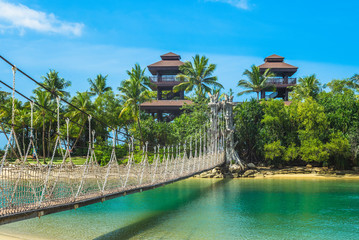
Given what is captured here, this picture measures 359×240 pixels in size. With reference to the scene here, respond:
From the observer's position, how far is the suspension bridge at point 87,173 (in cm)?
442

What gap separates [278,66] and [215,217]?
18684 mm

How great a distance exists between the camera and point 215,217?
313 inches

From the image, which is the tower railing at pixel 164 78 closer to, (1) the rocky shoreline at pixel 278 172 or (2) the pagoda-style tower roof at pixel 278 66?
(2) the pagoda-style tower roof at pixel 278 66

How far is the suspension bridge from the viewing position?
4422mm

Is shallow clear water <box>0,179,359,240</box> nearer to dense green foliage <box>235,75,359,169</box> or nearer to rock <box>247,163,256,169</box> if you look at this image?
dense green foliage <box>235,75,359,169</box>

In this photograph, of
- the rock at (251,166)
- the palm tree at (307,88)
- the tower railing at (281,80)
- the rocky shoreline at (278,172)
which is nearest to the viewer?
the rocky shoreline at (278,172)

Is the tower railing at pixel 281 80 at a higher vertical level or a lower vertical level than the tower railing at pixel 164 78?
lower

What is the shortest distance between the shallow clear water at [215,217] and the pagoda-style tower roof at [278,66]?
1329 cm

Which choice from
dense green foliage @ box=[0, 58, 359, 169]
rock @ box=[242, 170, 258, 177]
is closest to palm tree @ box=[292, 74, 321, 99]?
dense green foliage @ box=[0, 58, 359, 169]

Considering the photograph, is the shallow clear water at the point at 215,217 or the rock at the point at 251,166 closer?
the shallow clear water at the point at 215,217

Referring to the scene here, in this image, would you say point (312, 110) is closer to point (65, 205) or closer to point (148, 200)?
point (148, 200)

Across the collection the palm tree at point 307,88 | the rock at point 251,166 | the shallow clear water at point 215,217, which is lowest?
the shallow clear water at point 215,217

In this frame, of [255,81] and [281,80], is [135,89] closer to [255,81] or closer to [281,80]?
[255,81]

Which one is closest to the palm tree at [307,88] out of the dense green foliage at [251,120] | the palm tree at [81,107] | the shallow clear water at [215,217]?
the dense green foliage at [251,120]
